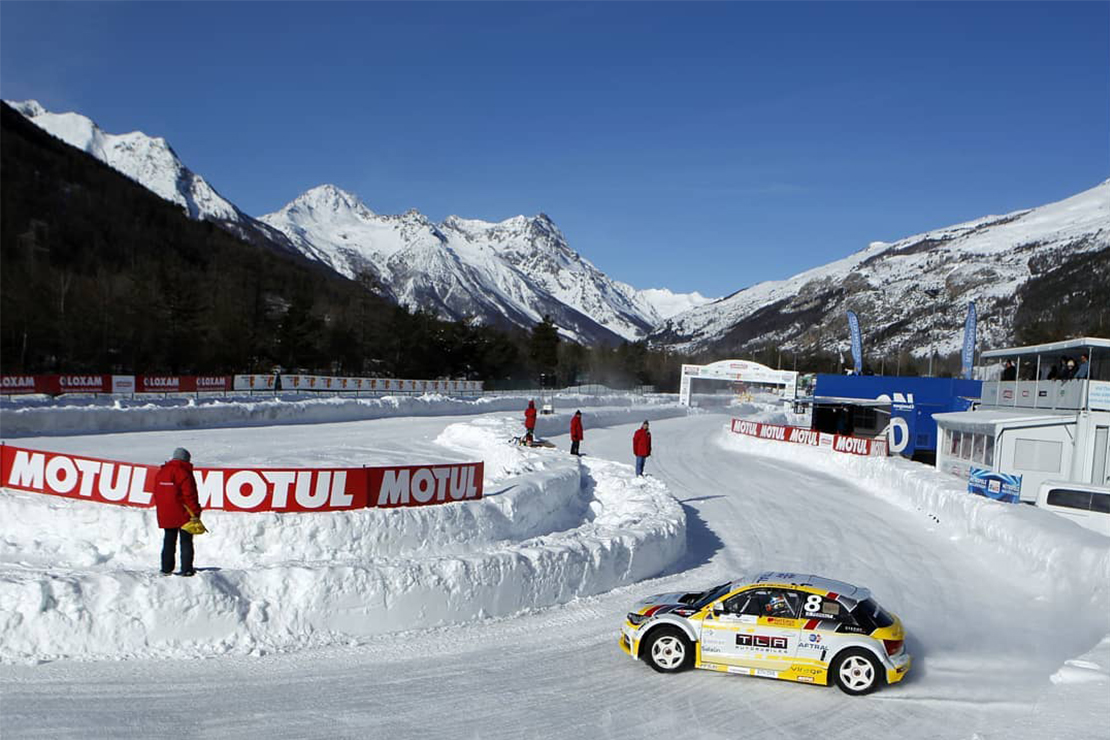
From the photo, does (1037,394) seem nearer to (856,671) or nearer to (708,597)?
(856,671)

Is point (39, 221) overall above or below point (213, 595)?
above

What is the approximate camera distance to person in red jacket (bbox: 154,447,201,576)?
10031 millimetres

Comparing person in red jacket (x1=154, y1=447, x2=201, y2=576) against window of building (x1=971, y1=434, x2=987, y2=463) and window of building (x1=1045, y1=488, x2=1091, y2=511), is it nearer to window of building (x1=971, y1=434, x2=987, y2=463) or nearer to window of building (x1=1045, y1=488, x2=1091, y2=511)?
window of building (x1=1045, y1=488, x2=1091, y2=511)

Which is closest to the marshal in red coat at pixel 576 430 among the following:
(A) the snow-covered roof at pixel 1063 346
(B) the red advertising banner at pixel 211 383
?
(A) the snow-covered roof at pixel 1063 346

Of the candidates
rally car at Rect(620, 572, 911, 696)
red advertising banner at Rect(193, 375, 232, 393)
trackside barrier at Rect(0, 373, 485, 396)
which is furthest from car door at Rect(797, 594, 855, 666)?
red advertising banner at Rect(193, 375, 232, 393)

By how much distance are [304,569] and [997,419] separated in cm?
2260

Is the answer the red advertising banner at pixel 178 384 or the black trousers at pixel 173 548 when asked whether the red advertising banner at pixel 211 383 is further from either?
the black trousers at pixel 173 548

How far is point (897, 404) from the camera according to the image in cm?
4000

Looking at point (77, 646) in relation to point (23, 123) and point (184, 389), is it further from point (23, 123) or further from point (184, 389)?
point (23, 123)

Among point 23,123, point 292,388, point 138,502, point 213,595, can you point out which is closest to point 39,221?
point 23,123

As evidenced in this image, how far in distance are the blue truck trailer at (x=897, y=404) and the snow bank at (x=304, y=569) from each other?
2512 centimetres

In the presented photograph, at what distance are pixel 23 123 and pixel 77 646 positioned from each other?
128142mm

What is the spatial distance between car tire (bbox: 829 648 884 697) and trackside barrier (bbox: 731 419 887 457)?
80.0 ft

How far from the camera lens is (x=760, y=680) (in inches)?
376
